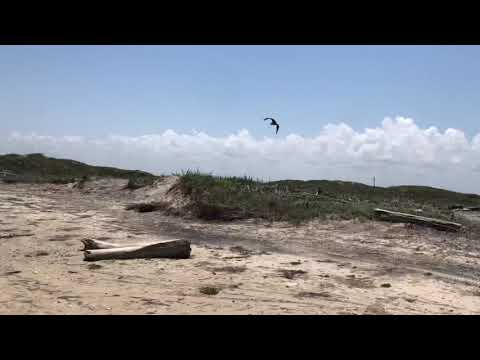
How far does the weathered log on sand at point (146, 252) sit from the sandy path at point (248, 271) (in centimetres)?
18

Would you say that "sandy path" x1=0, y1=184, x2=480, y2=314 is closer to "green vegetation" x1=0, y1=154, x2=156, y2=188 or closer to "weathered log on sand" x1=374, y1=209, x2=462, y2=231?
"weathered log on sand" x1=374, y1=209, x2=462, y2=231

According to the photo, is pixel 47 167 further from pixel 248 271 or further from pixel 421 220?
pixel 248 271

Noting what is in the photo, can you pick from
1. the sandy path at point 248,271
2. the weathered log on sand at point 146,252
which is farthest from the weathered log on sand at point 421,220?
the weathered log on sand at point 146,252

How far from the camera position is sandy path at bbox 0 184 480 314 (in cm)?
507

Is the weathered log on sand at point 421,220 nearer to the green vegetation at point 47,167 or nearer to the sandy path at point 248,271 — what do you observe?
the sandy path at point 248,271

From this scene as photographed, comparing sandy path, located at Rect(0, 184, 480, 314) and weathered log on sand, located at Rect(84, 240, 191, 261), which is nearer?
sandy path, located at Rect(0, 184, 480, 314)

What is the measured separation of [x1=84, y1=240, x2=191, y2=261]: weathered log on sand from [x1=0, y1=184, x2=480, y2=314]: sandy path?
18 cm

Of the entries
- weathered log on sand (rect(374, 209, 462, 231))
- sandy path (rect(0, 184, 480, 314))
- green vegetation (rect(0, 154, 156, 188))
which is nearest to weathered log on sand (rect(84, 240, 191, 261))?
sandy path (rect(0, 184, 480, 314))

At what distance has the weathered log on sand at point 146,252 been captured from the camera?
7242mm

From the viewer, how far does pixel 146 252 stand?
7438mm

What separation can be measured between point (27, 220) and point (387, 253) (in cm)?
965

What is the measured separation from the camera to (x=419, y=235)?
10484 millimetres
